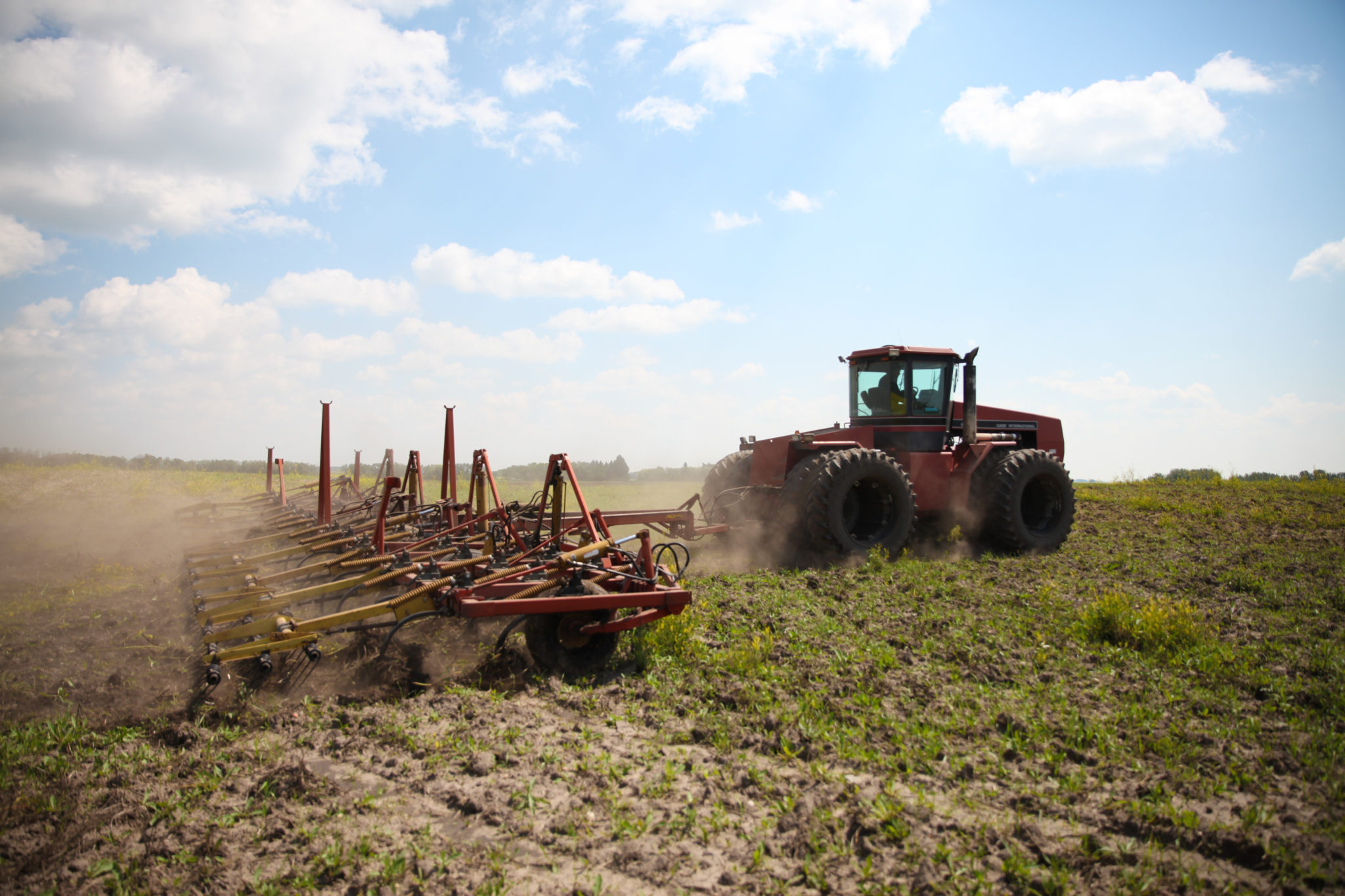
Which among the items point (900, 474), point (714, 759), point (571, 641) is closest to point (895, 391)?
point (900, 474)

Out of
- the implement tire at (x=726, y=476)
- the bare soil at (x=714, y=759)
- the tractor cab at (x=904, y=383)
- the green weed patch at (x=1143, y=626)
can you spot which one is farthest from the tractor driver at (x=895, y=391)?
the green weed patch at (x=1143, y=626)

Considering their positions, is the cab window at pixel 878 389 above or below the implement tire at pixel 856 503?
above

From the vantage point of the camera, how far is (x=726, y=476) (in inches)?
416

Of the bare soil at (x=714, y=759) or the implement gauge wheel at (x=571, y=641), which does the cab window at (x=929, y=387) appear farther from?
the implement gauge wheel at (x=571, y=641)

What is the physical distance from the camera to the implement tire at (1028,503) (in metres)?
9.24

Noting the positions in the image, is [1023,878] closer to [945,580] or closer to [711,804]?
[711,804]

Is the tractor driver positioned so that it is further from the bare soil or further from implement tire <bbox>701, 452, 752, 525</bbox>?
the bare soil

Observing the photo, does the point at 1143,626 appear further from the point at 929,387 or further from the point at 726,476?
the point at 726,476

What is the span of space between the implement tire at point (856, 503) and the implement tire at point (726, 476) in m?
1.90

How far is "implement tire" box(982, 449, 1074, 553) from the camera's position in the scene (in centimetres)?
924

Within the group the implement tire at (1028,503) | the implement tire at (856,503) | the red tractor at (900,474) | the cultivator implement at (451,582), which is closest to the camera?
the cultivator implement at (451,582)

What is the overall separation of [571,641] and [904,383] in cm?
656

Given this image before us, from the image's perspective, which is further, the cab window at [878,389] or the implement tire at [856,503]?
the cab window at [878,389]

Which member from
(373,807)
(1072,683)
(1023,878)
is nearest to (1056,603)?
(1072,683)
